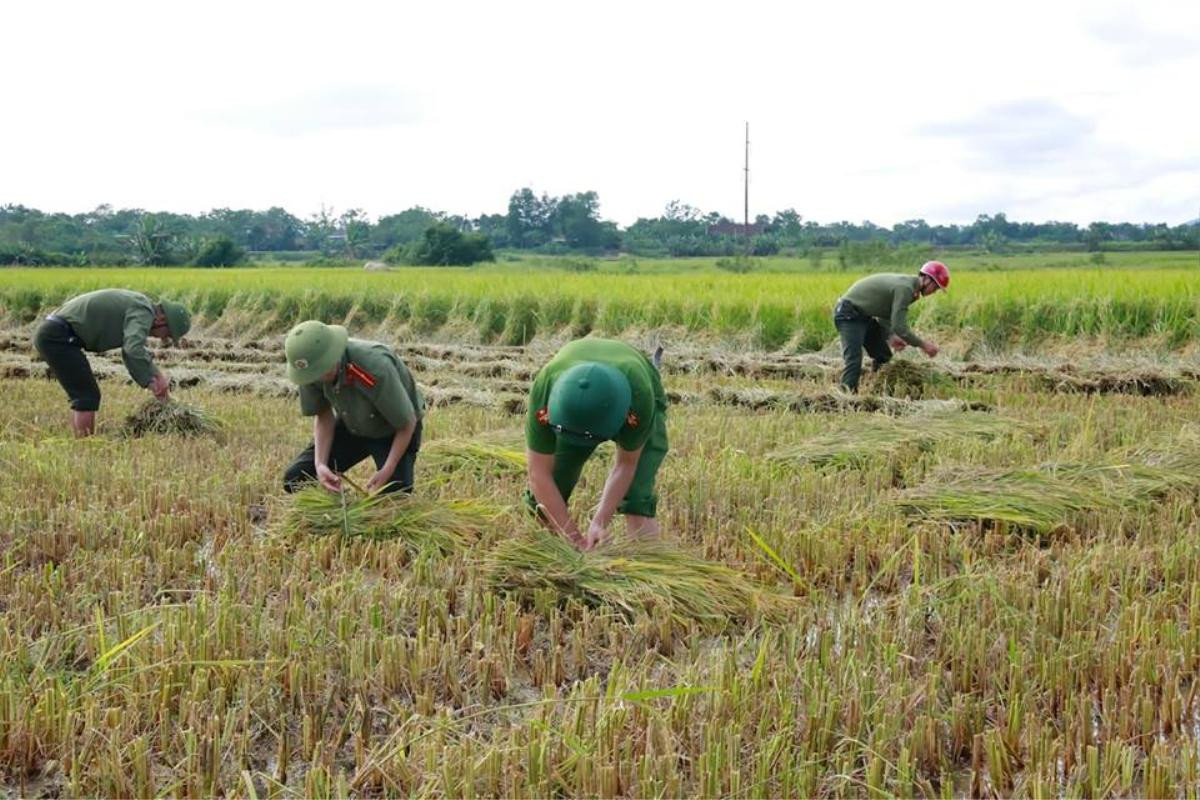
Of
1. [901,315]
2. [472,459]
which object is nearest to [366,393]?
[472,459]

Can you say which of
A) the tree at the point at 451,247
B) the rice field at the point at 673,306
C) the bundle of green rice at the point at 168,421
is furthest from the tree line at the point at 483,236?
the bundle of green rice at the point at 168,421

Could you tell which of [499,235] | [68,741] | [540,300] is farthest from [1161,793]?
[499,235]

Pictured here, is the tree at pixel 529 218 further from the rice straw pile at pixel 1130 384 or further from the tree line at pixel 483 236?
the rice straw pile at pixel 1130 384

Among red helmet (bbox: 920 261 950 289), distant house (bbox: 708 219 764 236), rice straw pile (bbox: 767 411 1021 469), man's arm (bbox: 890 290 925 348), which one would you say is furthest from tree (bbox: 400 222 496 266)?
rice straw pile (bbox: 767 411 1021 469)

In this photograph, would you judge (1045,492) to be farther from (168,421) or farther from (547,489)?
(168,421)

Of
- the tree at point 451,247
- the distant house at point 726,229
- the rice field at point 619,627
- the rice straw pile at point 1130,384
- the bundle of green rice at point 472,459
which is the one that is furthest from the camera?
the distant house at point 726,229

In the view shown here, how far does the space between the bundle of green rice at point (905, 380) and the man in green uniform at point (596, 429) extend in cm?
466

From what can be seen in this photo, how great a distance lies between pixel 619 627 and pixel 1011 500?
2095mm

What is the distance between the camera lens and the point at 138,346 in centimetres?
627

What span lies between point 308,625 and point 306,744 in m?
0.73

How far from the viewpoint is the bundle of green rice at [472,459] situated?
17.8 feet

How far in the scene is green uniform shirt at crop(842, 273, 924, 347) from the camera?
7.71 m

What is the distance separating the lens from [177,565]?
13.1 ft

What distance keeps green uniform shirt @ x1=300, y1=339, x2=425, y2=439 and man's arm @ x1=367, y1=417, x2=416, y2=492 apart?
0.02 meters
